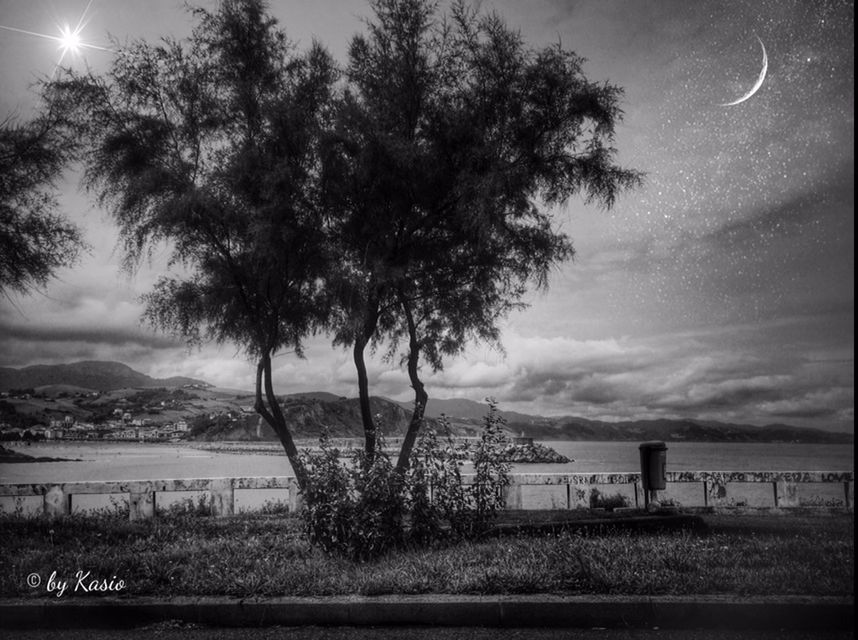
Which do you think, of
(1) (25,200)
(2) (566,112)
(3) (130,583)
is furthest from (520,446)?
(1) (25,200)

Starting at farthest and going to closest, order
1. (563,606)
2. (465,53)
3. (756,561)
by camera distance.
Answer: (465,53), (756,561), (563,606)

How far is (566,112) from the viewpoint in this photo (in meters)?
12.1

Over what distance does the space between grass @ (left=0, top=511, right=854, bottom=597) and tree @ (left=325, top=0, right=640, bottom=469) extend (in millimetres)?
4393

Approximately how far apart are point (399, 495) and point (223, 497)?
6.17 metres

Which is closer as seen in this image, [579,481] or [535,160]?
[535,160]

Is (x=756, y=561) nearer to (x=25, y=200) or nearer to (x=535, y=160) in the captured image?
(x=535, y=160)

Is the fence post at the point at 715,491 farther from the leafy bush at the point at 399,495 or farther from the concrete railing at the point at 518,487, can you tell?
the leafy bush at the point at 399,495

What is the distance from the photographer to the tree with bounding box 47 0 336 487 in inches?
460

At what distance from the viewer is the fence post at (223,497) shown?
12.5 meters

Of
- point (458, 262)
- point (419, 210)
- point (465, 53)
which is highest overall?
point (465, 53)

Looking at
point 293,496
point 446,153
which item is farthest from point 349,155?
point 293,496

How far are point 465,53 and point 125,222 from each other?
6.74 meters

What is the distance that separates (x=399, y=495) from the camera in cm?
769

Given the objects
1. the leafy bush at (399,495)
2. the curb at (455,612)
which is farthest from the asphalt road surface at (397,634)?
the leafy bush at (399,495)
